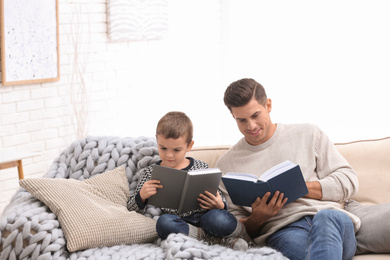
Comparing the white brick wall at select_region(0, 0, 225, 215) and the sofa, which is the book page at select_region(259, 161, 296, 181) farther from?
the white brick wall at select_region(0, 0, 225, 215)

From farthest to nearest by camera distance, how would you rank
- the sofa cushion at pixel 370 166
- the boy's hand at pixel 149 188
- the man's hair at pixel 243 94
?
1. the sofa cushion at pixel 370 166
2. the man's hair at pixel 243 94
3. the boy's hand at pixel 149 188

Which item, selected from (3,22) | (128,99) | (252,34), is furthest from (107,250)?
(252,34)

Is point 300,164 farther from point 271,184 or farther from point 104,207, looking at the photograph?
point 104,207

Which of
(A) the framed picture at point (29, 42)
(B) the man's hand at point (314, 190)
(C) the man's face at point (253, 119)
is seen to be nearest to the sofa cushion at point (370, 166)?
(B) the man's hand at point (314, 190)

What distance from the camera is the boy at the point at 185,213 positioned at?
2.14 m

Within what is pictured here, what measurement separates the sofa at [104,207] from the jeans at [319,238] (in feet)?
0.32

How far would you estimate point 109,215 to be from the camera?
217 cm

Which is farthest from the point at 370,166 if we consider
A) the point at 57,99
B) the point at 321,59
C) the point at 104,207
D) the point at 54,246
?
the point at 57,99

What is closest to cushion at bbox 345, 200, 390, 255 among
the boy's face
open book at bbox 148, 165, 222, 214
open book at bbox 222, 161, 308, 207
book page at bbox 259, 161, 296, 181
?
open book at bbox 222, 161, 308, 207

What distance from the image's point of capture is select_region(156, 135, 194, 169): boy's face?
90.3 inches

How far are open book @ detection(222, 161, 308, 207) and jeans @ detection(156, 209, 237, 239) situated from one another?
0.11m

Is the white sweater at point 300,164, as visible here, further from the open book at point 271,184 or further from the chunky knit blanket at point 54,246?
the chunky knit blanket at point 54,246

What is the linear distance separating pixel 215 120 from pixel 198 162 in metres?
3.15

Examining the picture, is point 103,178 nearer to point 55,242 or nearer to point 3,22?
point 55,242
